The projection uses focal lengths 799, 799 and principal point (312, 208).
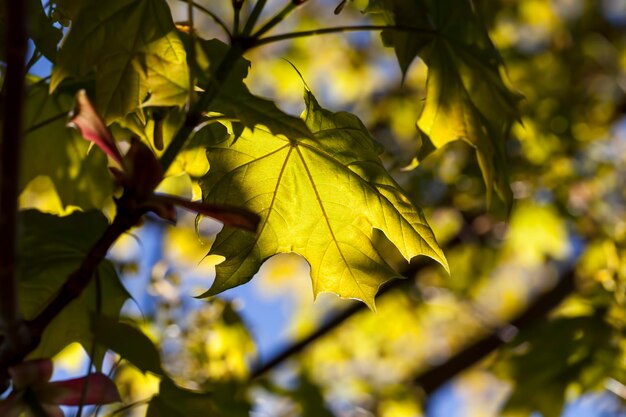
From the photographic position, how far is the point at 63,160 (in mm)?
1512

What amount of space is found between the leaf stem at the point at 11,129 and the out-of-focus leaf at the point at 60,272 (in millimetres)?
578

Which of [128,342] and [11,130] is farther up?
[11,130]

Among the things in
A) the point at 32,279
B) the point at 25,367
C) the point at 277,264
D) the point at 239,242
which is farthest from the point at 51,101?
the point at 277,264

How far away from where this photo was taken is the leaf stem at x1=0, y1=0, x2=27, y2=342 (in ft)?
1.74

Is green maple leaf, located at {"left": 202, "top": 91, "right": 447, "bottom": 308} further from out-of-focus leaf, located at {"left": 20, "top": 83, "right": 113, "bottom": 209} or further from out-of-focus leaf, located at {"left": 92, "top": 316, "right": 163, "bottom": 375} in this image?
out-of-focus leaf, located at {"left": 20, "top": 83, "right": 113, "bottom": 209}

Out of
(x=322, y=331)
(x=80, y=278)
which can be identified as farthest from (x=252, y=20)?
(x=322, y=331)

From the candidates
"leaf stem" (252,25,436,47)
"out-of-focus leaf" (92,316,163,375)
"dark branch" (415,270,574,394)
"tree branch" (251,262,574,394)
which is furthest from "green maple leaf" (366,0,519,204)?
"dark branch" (415,270,574,394)

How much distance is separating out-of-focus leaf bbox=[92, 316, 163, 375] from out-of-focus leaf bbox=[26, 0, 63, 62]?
368 mm

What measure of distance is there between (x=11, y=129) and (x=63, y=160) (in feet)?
3.35

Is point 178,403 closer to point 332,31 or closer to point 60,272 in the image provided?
point 60,272

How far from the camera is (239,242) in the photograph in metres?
1.11

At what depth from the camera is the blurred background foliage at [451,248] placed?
2.01 metres

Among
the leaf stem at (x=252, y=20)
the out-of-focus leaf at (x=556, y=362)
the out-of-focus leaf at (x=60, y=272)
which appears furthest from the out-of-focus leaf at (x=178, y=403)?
the out-of-focus leaf at (x=556, y=362)

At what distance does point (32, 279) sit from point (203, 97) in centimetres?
45
